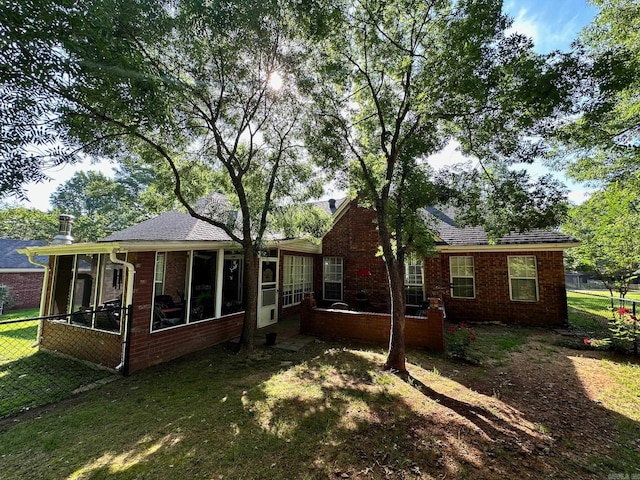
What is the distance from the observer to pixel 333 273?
1261 cm

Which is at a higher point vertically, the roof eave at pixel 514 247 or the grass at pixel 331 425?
the roof eave at pixel 514 247

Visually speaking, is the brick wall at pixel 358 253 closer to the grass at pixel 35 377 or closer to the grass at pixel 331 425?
the grass at pixel 331 425

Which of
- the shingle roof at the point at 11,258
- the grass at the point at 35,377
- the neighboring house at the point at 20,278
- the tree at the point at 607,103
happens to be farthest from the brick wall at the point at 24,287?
the tree at the point at 607,103

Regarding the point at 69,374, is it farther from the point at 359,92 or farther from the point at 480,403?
the point at 359,92

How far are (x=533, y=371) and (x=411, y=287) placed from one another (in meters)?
5.65

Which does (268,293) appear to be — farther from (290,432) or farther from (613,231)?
(613,231)

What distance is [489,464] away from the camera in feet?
9.10

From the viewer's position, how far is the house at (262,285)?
19.7 feet

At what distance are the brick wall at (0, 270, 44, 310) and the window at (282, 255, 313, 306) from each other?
1690 cm

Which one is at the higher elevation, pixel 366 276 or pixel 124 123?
pixel 124 123

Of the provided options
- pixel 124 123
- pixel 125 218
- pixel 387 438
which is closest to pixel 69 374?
pixel 124 123

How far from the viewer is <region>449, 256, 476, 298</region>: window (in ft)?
34.9

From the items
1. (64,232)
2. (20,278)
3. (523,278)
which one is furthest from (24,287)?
(523,278)

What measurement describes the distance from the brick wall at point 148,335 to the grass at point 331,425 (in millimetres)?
388
